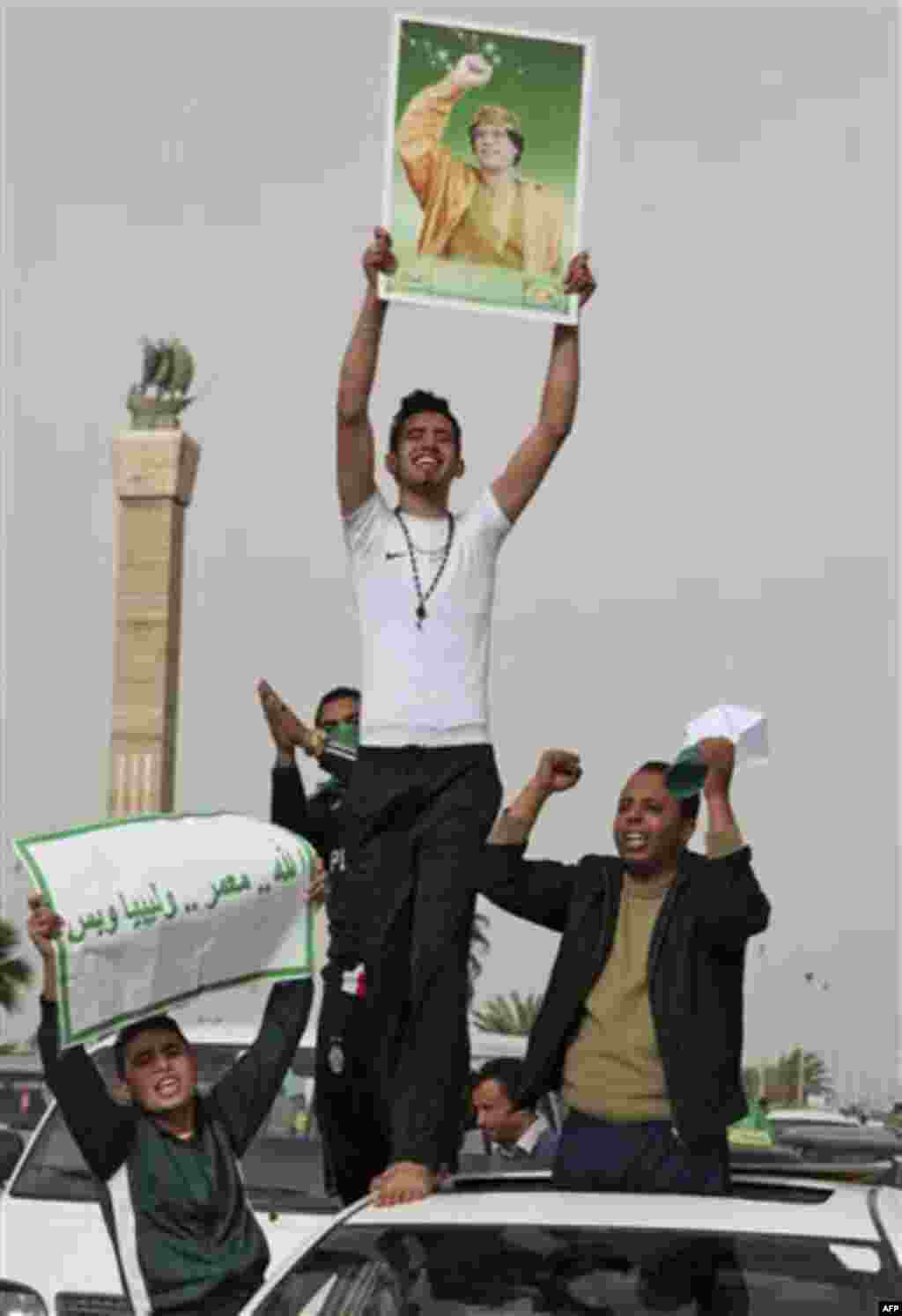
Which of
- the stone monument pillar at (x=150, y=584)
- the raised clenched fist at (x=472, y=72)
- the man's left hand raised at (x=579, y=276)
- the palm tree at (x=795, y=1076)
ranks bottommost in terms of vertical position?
the palm tree at (x=795, y=1076)

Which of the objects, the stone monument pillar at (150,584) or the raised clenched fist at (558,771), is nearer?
the raised clenched fist at (558,771)

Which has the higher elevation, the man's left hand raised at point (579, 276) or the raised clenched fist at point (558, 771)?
the man's left hand raised at point (579, 276)

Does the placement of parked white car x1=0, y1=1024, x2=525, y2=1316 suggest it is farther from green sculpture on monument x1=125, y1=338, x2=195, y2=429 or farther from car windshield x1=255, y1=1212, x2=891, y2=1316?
green sculpture on monument x1=125, y1=338, x2=195, y2=429

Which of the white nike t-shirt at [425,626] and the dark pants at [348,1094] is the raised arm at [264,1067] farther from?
the white nike t-shirt at [425,626]

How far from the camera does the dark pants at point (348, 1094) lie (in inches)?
267

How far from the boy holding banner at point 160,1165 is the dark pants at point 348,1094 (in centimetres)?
77

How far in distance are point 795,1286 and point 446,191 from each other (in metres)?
2.91

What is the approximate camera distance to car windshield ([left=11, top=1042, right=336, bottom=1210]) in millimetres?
8445

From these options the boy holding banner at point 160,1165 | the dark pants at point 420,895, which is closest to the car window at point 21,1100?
the dark pants at point 420,895

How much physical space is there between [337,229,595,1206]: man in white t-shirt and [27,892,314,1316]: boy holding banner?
2.06ft

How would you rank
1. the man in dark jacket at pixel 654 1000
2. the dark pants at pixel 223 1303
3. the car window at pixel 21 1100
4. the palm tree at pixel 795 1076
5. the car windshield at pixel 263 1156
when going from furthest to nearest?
the palm tree at pixel 795 1076
the car window at pixel 21 1100
the car windshield at pixel 263 1156
the man in dark jacket at pixel 654 1000
the dark pants at pixel 223 1303

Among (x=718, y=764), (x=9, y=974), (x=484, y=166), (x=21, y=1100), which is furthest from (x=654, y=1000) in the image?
(x=9, y=974)

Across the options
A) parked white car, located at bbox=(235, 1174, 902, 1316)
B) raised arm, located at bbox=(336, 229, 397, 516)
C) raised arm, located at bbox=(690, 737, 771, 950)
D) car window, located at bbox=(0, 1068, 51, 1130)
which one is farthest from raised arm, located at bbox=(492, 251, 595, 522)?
car window, located at bbox=(0, 1068, 51, 1130)

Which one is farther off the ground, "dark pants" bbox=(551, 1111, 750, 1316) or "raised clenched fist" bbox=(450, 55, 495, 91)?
"raised clenched fist" bbox=(450, 55, 495, 91)
